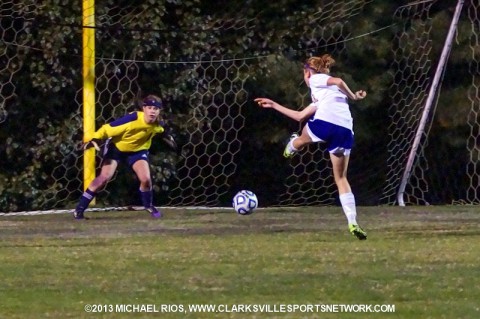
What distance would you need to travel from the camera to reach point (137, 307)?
719 centimetres

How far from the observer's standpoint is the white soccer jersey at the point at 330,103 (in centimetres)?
1119

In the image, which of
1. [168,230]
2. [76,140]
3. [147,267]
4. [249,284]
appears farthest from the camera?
[76,140]

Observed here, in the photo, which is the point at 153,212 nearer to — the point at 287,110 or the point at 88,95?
the point at 88,95

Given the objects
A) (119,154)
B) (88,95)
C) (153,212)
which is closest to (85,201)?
(119,154)

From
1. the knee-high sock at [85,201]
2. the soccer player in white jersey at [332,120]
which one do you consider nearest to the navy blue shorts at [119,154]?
the knee-high sock at [85,201]

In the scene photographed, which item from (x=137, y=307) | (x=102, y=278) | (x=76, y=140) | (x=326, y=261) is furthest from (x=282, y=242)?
(x=76, y=140)

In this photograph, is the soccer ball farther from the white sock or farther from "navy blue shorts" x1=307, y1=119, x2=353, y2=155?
the white sock

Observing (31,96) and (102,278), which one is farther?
(31,96)

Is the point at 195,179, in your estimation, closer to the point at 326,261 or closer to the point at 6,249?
the point at 6,249

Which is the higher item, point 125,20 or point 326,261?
point 125,20

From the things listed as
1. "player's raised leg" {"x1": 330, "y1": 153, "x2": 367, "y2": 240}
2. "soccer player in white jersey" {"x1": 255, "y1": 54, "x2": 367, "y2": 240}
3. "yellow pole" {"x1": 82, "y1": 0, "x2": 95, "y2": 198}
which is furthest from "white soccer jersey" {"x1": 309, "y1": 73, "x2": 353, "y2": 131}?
"yellow pole" {"x1": 82, "y1": 0, "x2": 95, "y2": 198}

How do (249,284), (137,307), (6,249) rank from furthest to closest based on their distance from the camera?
(6,249), (249,284), (137,307)

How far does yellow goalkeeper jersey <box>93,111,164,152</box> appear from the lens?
13.7m

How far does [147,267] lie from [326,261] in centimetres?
118
